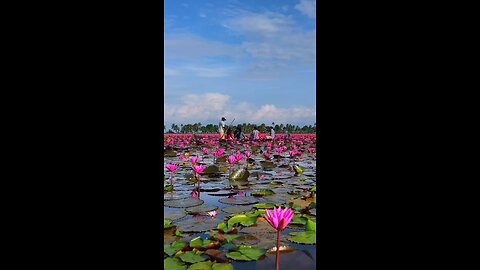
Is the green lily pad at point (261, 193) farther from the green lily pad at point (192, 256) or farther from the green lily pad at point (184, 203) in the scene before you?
the green lily pad at point (192, 256)

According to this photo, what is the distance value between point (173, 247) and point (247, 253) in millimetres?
467

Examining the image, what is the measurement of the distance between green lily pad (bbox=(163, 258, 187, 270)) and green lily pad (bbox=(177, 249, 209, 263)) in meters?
0.03

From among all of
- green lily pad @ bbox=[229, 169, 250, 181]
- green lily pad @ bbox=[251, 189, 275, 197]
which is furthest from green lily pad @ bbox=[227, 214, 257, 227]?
green lily pad @ bbox=[229, 169, 250, 181]

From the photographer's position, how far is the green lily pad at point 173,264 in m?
1.64

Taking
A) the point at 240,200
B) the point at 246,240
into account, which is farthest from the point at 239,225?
the point at 240,200

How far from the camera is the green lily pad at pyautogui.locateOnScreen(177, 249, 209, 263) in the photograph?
171 centimetres

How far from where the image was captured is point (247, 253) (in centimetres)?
178

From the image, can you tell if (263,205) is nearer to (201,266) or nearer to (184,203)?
(184,203)

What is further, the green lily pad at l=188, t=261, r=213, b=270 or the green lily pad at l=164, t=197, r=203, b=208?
the green lily pad at l=164, t=197, r=203, b=208

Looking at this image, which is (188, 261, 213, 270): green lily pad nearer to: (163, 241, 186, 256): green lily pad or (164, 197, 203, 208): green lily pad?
(163, 241, 186, 256): green lily pad
